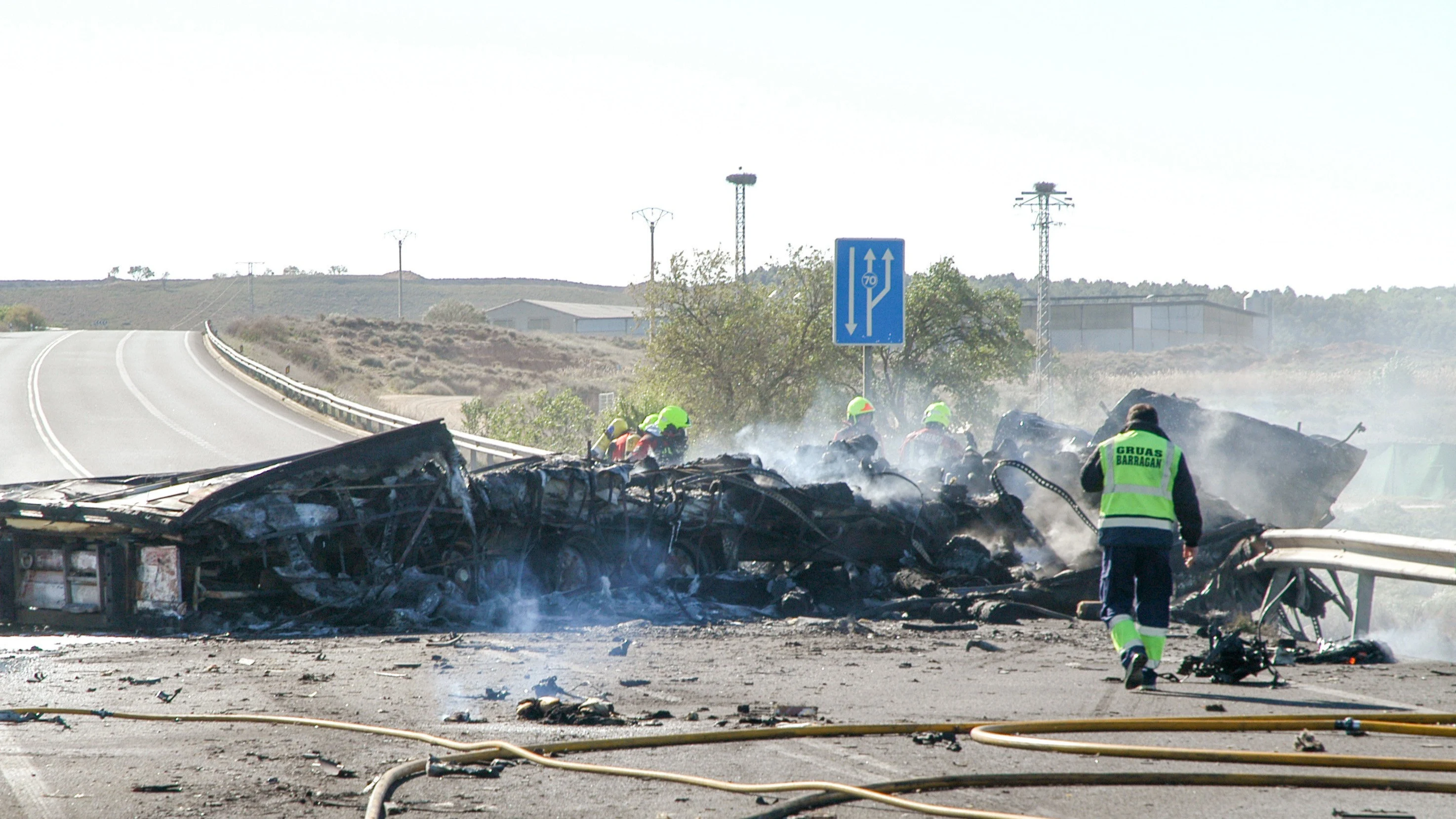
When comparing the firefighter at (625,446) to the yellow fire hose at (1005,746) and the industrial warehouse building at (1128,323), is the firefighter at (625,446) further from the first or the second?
the industrial warehouse building at (1128,323)

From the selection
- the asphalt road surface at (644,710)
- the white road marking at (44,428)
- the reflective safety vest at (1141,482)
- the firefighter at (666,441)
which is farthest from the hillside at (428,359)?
the reflective safety vest at (1141,482)

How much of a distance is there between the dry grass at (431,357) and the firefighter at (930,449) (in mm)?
33055

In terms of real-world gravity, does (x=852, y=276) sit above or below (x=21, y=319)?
below

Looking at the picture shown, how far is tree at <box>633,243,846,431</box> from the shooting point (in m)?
25.5

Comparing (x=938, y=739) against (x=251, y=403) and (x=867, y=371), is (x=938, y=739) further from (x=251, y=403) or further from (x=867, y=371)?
(x=251, y=403)

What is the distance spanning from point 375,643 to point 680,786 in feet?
13.8

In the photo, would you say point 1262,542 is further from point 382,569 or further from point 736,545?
point 382,569

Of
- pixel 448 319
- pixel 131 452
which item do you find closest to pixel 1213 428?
pixel 131 452

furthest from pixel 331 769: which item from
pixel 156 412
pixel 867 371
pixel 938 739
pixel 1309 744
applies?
pixel 156 412

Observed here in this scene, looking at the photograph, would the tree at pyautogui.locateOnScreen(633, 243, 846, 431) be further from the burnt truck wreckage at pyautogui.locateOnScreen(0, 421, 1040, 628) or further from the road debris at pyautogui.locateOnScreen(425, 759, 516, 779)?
the road debris at pyautogui.locateOnScreen(425, 759, 516, 779)

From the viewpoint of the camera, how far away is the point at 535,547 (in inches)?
395

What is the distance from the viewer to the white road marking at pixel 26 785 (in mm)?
4332

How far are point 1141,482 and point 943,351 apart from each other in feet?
80.0

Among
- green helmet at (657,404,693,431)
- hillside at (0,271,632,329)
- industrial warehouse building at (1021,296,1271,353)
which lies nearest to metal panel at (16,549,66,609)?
green helmet at (657,404,693,431)
